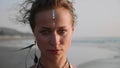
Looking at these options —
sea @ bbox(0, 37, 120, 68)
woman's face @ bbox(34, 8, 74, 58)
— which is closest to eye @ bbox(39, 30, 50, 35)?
woman's face @ bbox(34, 8, 74, 58)

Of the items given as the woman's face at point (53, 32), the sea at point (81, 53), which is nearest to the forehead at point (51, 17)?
the woman's face at point (53, 32)

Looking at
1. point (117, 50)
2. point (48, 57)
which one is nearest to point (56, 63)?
point (48, 57)

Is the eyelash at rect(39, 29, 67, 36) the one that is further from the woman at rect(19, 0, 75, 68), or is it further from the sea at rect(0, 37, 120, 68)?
the sea at rect(0, 37, 120, 68)

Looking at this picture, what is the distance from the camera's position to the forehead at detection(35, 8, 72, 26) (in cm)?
71

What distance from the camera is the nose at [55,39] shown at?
706mm

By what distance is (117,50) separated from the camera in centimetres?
157

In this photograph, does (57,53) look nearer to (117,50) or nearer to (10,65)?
(10,65)

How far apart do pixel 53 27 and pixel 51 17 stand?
32 mm

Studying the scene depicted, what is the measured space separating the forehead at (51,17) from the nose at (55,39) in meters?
0.04

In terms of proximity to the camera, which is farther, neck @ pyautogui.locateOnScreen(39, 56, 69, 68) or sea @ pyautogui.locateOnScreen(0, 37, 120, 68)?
sea @ pyautogui.locateOnScreen(0, 37, 120, 68)

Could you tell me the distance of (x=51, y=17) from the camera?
0.70 metres

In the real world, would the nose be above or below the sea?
above

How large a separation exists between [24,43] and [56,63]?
662mm

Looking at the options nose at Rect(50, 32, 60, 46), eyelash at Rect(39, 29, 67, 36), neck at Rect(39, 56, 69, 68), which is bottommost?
neck at Rect(39, 56, 69, 68)
